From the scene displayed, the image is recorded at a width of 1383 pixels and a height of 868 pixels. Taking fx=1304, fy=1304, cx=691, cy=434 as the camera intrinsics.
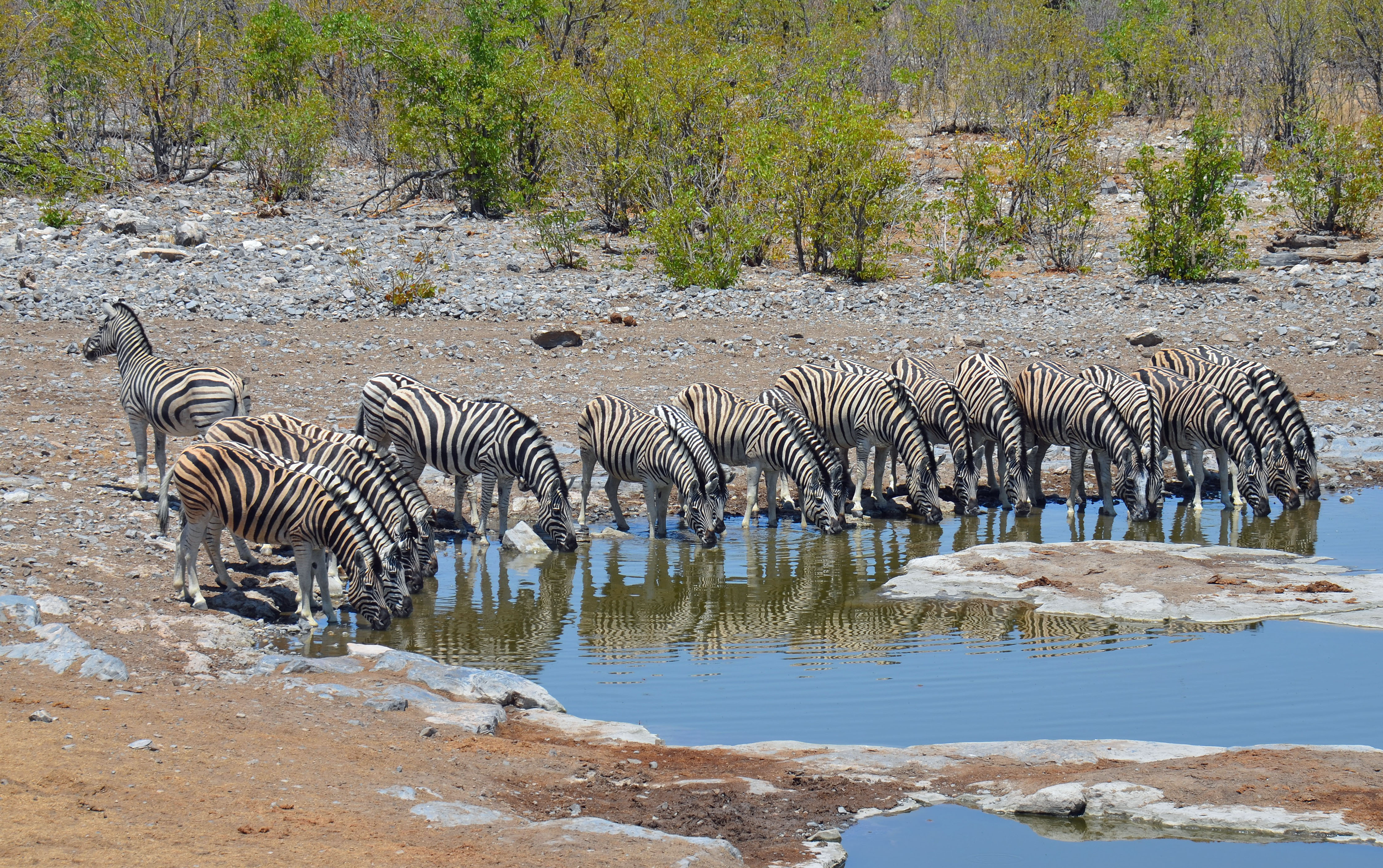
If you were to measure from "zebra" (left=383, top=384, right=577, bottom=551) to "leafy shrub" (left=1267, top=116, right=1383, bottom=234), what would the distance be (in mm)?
19764

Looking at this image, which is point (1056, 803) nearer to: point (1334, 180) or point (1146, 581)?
point (1146, 581)

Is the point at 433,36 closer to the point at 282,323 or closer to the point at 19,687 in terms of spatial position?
the point at 282,323

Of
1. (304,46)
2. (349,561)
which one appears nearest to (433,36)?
(304,46)

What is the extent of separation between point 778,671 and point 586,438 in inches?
190

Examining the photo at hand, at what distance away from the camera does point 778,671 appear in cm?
873

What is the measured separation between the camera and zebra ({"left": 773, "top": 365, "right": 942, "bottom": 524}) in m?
13.5

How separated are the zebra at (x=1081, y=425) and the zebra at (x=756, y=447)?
267 centimetres

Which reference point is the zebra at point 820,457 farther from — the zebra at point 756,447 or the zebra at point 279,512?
the zebra at point 279,512

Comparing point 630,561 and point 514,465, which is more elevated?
point 514,465

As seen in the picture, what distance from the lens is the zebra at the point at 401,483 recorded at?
35.0 ft

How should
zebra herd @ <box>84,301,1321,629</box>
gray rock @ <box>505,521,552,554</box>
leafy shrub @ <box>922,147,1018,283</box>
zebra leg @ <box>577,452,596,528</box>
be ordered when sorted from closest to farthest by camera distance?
zebra herd @ <box>84,301,1321,629</box> → gray rock @ <box>505,521,552,554</box> → zebra leg @ <box>577,452,596,528</box> → leafy shrub @ <box>922,147,1018,283</box>

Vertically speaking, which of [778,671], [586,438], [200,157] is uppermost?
[200,157]

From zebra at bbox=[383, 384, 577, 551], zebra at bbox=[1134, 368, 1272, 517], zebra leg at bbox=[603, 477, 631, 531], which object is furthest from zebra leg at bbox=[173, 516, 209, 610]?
zebra at bbox=[1134, 368, 1272, 517]

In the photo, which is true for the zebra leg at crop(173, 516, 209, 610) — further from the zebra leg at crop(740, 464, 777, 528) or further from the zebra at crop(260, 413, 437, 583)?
the zebra leg at crop(740, 464, 777, 528)
